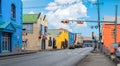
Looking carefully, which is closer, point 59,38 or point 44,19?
point 44,19

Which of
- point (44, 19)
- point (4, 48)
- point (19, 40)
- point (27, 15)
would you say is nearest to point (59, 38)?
point (44, 19)

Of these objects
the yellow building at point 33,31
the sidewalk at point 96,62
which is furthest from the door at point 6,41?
the sidewalk at point 96,62

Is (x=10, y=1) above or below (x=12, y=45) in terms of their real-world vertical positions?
above

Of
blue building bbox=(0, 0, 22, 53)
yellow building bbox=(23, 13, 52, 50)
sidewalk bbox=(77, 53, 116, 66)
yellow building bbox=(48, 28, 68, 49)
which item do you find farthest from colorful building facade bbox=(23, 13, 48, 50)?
sidewalk bbox=(77, 53, 116, 66)

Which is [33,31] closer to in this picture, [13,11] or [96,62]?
[13,11]

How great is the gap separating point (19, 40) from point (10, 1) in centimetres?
885

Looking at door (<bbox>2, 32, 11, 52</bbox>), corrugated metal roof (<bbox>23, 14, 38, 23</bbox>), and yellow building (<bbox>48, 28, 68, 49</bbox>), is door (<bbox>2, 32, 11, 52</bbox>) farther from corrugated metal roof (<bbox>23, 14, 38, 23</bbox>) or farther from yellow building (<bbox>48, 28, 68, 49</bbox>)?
yellow building (<bbox>48, 28, 68, 49</bbox>)

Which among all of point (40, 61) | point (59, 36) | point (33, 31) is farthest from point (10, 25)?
point (59, 36)

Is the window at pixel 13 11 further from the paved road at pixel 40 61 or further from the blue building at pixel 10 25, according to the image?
the paved road at pixel 40 61

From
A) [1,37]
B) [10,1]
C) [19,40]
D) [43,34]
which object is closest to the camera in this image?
[1,37]

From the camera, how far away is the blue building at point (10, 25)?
52250 millimetres

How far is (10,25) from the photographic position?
5409 cm

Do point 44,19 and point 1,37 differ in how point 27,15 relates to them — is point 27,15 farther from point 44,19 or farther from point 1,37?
point 1,37

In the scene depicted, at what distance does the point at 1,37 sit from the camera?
5169cm
